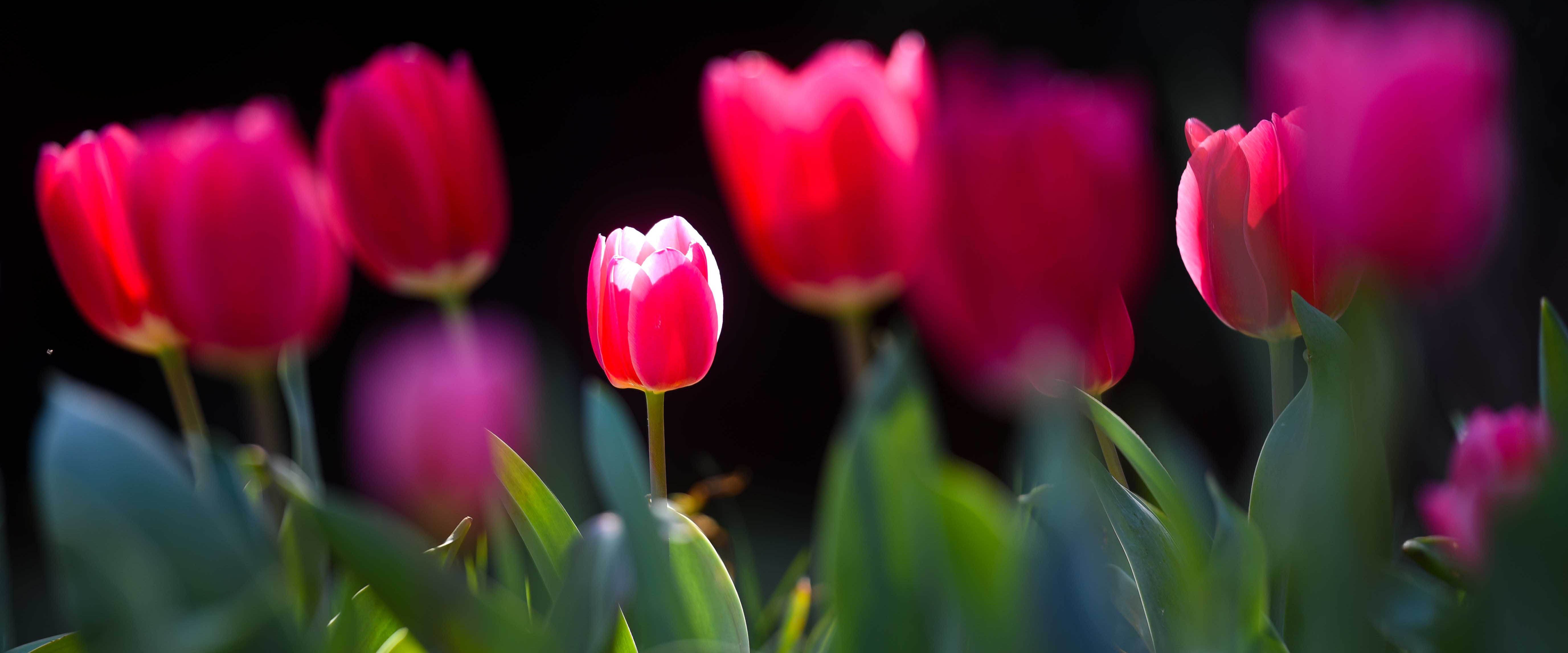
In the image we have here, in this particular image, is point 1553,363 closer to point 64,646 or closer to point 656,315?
point 656,315

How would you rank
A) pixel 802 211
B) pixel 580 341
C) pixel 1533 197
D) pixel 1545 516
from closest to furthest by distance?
1. pixel 1545 516
2. pixel 802 211
3. pixel 1533 197
4. pixel 580 341

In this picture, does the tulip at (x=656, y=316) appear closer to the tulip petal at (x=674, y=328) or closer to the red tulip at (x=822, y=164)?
the tulip petal at (x=674, y=328)

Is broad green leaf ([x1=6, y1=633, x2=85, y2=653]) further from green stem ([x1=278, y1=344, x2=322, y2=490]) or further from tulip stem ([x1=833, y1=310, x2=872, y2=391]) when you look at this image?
tulip stem ([x1=833, y1=310, x2=872, y2=391])

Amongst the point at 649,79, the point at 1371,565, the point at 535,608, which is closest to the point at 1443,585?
the point at 1371,565

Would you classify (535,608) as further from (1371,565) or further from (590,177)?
(590,177)

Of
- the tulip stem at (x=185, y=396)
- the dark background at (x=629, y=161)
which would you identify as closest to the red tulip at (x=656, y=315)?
the tulip stem at (x=185, y=396)

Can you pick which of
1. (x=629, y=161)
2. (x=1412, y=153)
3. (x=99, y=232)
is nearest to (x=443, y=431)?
(x=99, y=232)
